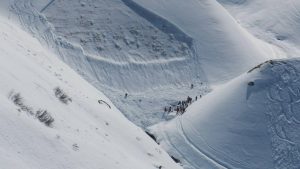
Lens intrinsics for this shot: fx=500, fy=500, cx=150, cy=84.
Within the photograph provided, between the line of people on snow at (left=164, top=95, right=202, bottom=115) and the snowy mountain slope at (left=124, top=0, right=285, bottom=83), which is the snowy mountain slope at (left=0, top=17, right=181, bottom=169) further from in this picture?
the snowy mountain slope at (left=124, top=0, right=285, bottom=83)

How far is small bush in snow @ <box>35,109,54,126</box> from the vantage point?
930cm

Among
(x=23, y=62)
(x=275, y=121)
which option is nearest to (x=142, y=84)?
(x=275, y=121)

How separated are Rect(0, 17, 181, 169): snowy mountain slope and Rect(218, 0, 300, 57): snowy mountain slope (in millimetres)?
18791

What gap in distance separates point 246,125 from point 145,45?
30.1 feet

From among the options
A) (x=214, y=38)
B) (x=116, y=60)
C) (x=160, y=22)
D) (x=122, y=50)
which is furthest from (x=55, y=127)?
(x=214, y=38)

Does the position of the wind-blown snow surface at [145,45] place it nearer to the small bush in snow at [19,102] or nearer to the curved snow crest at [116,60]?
the curved snow crest at [116,60]

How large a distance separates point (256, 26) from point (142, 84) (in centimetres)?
1271

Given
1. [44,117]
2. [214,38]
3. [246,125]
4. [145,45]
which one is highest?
[44,117]

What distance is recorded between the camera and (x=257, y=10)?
36188mm

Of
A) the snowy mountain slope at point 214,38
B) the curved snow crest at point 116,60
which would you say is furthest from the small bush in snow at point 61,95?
the snowy mountain slope at point 214,38

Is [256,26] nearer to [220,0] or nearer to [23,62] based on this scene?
[220,0]

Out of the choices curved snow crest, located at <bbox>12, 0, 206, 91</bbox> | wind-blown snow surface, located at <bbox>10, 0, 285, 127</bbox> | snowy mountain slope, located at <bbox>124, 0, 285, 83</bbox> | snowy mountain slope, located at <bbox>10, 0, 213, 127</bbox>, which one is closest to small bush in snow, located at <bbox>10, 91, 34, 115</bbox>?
snowy mountain slope, located at <bbox>10, 0, 213, 127</bbox>

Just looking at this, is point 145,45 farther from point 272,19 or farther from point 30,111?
point 30,111

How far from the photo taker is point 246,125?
19.2 m
